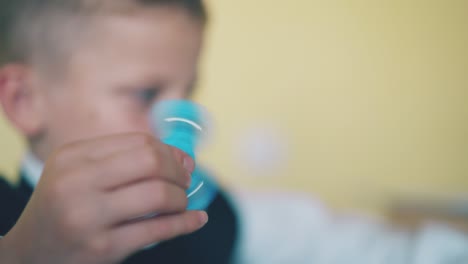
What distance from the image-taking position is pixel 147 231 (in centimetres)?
20

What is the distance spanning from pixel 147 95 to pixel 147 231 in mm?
148

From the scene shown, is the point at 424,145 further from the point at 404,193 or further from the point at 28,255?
the point at 28,255

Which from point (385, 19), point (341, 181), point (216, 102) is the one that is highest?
point (385, 19)

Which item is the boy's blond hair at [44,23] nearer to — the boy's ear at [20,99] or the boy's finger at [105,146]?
the boy's ear at [20,99]

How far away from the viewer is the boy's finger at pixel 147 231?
7.7 inches

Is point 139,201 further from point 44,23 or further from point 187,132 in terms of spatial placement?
point 44,23

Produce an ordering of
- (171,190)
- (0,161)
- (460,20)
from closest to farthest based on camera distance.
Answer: (171,190)
(0,161)
(460,20)

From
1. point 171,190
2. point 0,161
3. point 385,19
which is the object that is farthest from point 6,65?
point 385,19

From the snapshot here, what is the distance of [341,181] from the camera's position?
62 centimetres

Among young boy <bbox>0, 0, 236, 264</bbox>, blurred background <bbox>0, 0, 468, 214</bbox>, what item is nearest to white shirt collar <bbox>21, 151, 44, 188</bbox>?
young boy <bbox>0, 0, 236, 264</bbox>

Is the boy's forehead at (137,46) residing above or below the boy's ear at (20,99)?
above

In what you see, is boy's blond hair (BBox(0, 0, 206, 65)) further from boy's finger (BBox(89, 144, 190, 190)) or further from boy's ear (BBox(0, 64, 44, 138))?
boy's finger (BBox(89, 144, 190, 190))

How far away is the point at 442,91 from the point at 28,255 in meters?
0.51

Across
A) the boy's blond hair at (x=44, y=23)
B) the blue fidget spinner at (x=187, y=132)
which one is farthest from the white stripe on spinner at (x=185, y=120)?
the boy's blond hair at (x=44, y=23)
